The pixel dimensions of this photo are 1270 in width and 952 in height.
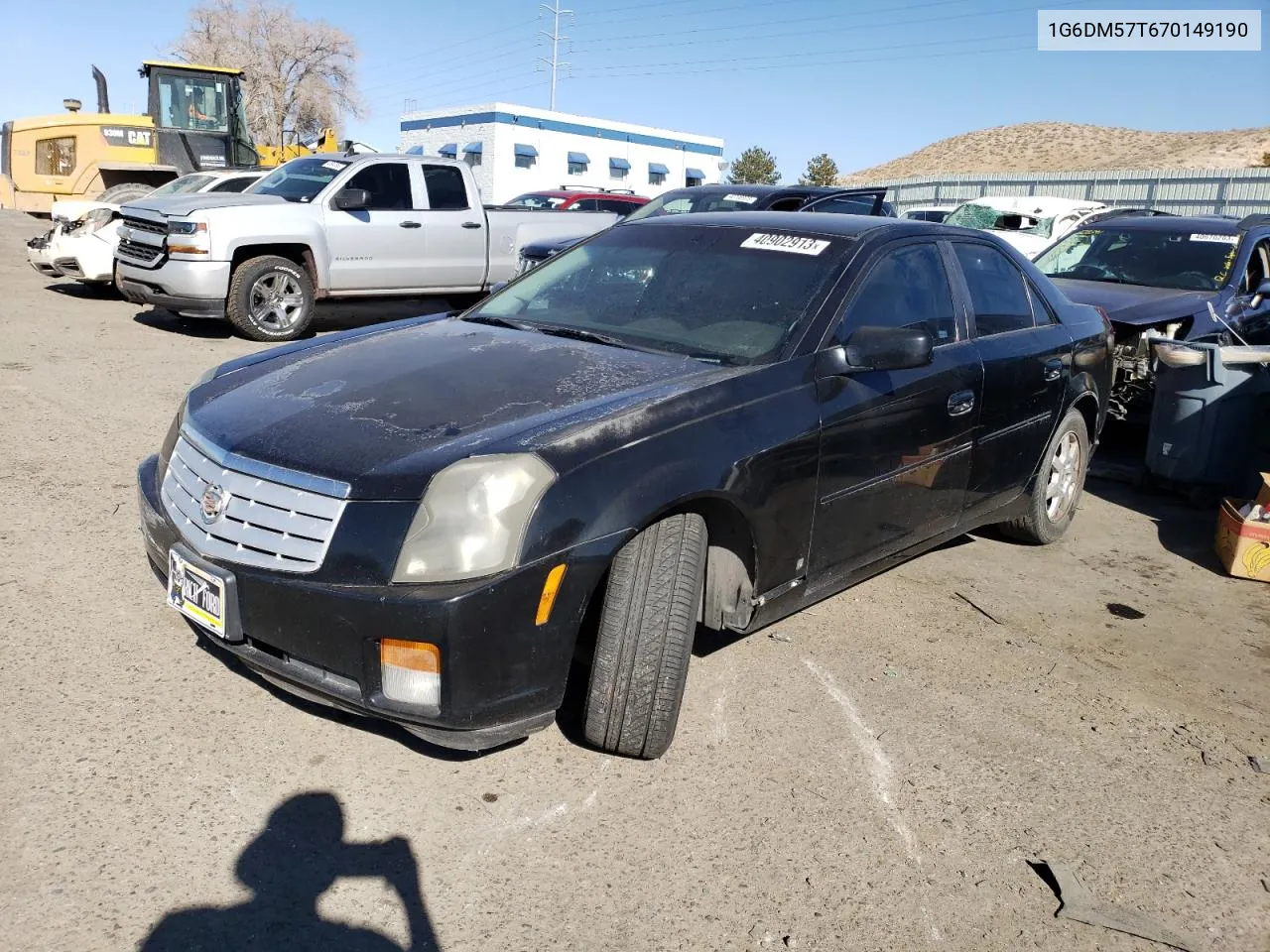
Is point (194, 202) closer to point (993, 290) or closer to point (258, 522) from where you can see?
point (993, 290)

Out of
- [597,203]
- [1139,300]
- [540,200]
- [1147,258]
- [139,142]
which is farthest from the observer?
[540,200]

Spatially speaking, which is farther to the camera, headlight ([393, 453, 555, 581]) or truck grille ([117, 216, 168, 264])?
truck grille ([117, 216, 168, 264])

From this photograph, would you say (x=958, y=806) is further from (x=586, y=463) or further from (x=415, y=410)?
(x=415, y=410)

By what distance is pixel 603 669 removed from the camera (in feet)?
9.46

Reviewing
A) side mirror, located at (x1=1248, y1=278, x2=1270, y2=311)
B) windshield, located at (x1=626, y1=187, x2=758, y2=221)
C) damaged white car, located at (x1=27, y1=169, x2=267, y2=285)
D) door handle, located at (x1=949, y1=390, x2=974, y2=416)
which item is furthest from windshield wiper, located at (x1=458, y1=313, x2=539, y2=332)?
damaged white car, located at (x1=27, y1=169, x2=267, y2=285)

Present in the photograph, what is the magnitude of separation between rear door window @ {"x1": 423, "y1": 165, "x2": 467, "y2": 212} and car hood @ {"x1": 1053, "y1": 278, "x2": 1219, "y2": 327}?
255 inches

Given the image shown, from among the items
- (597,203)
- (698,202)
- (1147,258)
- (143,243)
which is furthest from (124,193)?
(1147,258)

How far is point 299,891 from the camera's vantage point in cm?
244

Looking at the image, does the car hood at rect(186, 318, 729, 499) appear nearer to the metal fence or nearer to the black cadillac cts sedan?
the black cadillac cts sedan

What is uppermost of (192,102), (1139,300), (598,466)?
(192,102)

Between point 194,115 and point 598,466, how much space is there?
17.6 meters

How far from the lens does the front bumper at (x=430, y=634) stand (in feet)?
8.34

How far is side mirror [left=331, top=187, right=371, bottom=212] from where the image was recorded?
10.2 m

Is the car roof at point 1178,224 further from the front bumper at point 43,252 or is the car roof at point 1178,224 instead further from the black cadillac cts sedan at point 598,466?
the front bumper at point 43,252
